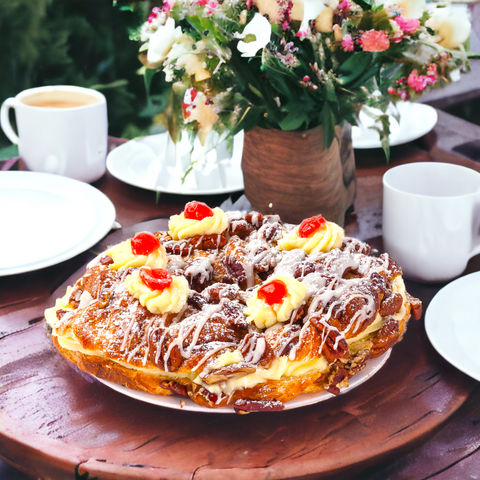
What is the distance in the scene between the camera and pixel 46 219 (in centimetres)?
136

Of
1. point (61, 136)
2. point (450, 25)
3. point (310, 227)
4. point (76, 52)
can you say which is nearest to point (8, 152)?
point (76, 52)

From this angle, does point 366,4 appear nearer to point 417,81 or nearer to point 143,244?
point 417,81

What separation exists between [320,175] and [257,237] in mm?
251

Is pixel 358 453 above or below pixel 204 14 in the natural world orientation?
below

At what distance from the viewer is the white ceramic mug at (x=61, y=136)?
5.01 ft

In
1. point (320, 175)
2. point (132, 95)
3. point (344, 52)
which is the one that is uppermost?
point (344, 52)

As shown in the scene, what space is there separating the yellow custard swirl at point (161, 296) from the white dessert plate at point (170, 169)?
55 cm

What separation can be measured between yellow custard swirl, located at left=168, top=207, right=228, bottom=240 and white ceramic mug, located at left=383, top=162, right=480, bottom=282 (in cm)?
37

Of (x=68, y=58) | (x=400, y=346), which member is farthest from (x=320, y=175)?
(x=68, y=58)

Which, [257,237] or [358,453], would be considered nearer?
[358,453]

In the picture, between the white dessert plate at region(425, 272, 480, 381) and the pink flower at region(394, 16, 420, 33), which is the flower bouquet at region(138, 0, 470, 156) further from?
the white dessert plate at region(425, 272, 480, 381)

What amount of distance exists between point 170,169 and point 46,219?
0.39 metres

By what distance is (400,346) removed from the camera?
100 centimetres

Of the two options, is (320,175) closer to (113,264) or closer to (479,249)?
(479,249)
